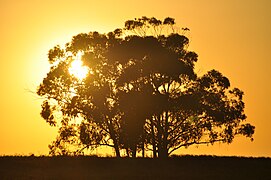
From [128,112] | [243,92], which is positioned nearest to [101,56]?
[128,112]

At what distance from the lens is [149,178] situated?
33.8 meters

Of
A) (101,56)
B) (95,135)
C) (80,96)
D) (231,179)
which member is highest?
(101,56)

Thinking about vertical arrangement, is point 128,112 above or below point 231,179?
above

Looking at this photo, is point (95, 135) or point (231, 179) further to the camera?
point (95, 135)

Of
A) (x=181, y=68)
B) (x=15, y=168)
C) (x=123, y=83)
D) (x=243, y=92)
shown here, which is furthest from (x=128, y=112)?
(x=15, y=168)

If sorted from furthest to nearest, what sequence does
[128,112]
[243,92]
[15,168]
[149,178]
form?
[243,92], [128,112], [15,168], [149,178]

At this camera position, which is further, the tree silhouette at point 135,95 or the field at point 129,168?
the tree silhouette at point 135,95

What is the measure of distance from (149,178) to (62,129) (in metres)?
32.8

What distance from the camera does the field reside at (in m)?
35.0

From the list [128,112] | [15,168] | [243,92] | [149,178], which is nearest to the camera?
[149,178]

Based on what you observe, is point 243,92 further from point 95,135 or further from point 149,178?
point 149,178

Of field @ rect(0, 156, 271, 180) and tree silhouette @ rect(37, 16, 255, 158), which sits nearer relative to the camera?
field @ rect(0, 156, 271, 180)

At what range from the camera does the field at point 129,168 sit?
35.0 m

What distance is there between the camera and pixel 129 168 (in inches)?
1576
